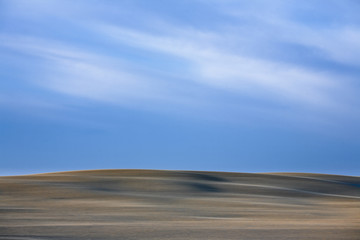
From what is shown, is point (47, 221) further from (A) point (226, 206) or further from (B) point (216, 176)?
(B) point (216, 176)

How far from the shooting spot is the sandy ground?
9.60 meters

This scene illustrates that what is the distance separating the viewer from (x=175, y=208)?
Result: 1552 centimetres

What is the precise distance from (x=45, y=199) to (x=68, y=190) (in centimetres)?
245

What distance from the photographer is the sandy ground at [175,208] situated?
378 inches

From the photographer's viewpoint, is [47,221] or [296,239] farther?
[47,221]

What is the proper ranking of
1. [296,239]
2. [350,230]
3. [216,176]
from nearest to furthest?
[296,239]
[350,230]
[216,176]

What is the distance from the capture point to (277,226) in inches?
418

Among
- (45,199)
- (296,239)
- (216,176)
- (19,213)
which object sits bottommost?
(296,239)

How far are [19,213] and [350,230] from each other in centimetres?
804

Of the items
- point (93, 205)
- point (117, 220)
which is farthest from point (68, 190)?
point (117, 220)

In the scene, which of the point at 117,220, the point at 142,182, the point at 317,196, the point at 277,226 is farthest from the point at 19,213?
the point at 317,196

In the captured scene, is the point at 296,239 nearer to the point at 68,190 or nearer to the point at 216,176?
the point at 68,190

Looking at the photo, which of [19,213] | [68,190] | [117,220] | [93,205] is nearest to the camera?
[117,220]

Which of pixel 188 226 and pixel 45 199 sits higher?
pixel 45 199
